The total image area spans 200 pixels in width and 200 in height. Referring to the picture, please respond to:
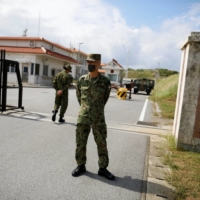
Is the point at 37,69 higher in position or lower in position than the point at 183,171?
higher

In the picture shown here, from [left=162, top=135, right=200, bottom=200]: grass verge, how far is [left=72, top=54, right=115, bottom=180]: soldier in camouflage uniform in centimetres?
93

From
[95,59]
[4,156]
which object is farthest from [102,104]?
[4,156]

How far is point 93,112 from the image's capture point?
3.07 m

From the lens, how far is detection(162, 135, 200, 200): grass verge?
274cm

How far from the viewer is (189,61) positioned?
4242 mm

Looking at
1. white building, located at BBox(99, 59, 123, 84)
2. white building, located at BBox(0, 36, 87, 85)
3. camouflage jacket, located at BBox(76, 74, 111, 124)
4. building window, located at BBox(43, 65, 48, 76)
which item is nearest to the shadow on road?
camouflage jacket, located at BBox(76, 74, 111, 124)

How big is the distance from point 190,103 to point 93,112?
234cm

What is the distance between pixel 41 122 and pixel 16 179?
3604 mm

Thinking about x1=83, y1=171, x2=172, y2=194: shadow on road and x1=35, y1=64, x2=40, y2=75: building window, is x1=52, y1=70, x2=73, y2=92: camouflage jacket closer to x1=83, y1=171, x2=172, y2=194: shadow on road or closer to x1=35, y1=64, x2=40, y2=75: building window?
x1=83, y1=171, x2=172, y2=194: shadow on road

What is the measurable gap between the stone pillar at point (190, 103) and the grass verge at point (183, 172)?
0.25 m

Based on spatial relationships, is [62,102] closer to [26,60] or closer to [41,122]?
[41,122]

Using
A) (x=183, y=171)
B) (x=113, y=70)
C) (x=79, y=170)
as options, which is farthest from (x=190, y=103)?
(x=113, y=70)

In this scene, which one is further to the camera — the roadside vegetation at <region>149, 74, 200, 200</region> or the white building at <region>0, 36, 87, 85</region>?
the white building at <region>0, 36, 87, 85</region>

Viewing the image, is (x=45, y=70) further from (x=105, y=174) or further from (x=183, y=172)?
(x=183, y=172)
